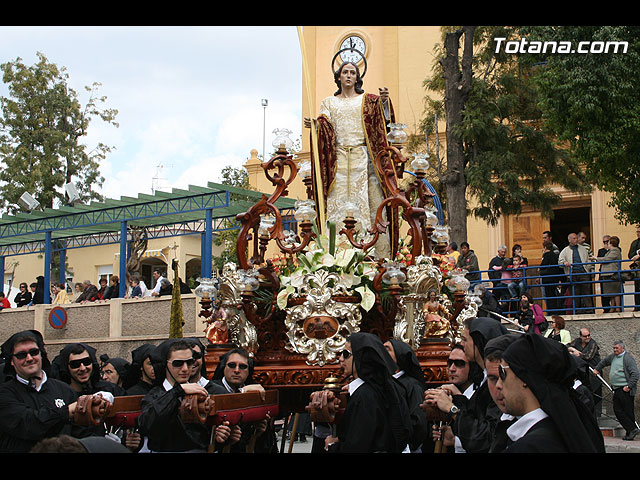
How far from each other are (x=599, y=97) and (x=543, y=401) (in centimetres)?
1090

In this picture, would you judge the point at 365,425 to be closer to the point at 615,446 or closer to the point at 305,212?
the point at 305,212

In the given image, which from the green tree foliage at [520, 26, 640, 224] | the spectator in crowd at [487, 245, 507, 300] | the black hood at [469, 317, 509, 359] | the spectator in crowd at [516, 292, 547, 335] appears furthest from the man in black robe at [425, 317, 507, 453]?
the spectator in crowd at [487, 245, 507, 300]

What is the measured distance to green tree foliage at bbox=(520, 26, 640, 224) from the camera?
41.6 ft

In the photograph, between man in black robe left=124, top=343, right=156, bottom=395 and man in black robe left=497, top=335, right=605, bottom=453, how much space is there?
309cm

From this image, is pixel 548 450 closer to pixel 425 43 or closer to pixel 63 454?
pixel 63 454

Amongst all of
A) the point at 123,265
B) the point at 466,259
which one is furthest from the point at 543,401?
the point at 123,265

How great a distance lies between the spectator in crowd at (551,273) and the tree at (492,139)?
180 cm

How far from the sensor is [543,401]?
10.2ft

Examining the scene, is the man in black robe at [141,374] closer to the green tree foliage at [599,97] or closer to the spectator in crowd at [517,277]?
the green tree foliage at [599,97]

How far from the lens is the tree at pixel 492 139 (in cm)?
1652

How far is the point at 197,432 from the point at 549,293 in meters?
11.8

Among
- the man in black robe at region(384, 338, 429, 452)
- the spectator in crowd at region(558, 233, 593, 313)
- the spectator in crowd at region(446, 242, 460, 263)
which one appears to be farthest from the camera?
the spectator in crowd at region(558, 233, 593, 313)

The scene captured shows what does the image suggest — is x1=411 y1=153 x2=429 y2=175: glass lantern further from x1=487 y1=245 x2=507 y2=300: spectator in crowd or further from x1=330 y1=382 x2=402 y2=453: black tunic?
x1=487 y1=245 x2=507 y2=300: spectator in crowd
